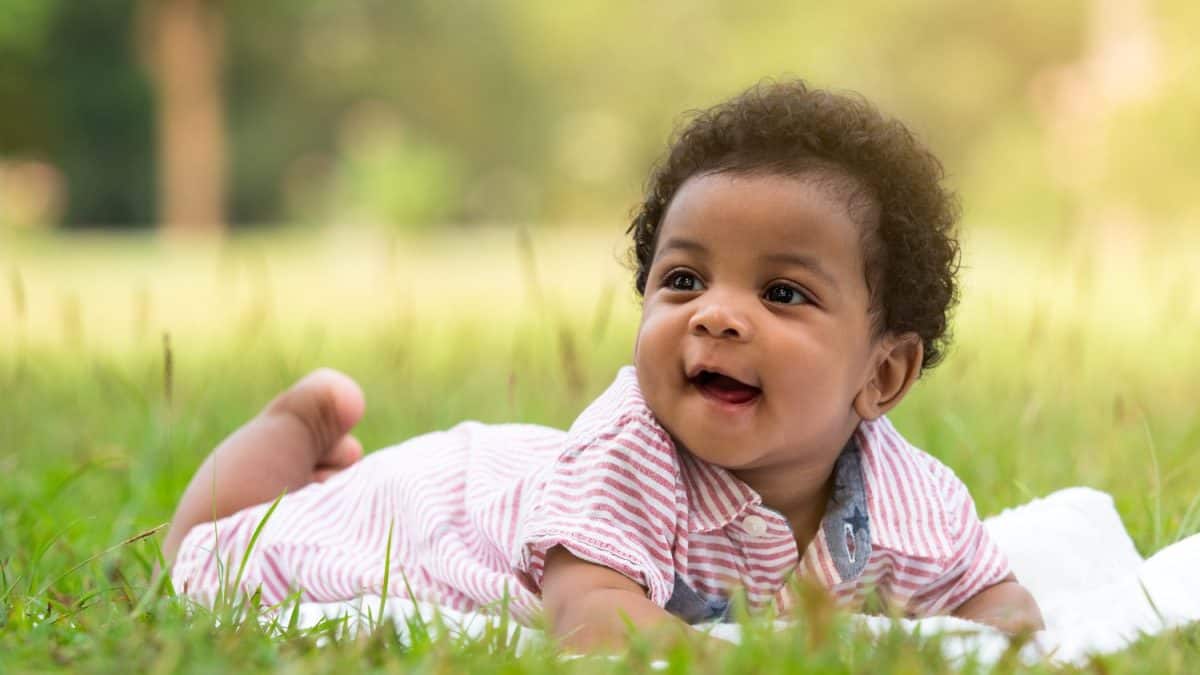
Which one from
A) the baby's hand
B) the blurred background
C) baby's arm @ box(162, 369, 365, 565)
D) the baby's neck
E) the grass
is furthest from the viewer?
the blurred background

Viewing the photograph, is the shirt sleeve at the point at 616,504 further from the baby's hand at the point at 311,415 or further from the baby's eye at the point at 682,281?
the baby's hand at the point at 311,415

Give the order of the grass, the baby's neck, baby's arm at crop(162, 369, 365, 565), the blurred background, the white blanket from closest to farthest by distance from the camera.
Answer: the grass
the white blanket
the baby's neck
baby's arm at crop(162, 369, 365, 565)
the blurred background

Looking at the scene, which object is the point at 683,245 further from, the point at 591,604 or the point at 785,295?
the point at 591,604

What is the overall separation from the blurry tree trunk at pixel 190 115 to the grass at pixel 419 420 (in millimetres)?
15252

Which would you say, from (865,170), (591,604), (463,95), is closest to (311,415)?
(591,604)

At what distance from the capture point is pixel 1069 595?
7.67ft

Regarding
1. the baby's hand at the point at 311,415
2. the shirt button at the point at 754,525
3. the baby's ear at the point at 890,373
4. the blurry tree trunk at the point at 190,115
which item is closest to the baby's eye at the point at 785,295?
the baby's ear at the point at 890,373

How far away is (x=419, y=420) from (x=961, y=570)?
1.80 meters

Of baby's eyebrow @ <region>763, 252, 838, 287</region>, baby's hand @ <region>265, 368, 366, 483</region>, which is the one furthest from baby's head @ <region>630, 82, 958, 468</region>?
baby's hand @ <region>265, 368, 366, 483</region>

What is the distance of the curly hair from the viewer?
208 centimetres

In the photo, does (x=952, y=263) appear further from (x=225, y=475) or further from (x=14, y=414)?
(x=14, y=414)

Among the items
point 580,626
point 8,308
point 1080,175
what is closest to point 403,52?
point 1080,175

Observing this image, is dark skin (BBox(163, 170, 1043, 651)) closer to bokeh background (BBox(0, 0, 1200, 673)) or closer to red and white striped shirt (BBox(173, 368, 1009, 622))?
red and white striped shirt (BBox(173, 368, 1009, 622))

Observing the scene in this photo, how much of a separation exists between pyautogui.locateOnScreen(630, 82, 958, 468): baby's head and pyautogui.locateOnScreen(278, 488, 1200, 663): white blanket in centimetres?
32
